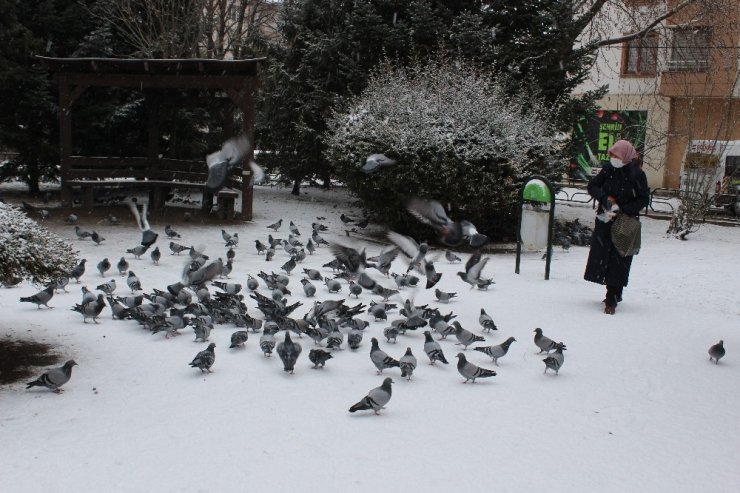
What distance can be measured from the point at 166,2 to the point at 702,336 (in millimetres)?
18930

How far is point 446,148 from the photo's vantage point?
45.0 ft

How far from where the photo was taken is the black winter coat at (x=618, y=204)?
29.6ft

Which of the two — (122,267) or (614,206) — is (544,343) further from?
(122,267)

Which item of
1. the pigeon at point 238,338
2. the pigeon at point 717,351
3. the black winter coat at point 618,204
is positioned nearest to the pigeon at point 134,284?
the pigeon at point 238,338

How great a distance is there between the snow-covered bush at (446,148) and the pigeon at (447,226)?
554 mm

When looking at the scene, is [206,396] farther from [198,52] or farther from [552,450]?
[198,52]

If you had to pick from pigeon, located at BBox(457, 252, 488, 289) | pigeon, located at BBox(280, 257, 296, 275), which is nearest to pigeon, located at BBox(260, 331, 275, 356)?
pigeon, located at BBox(280, 257, 296, 275)

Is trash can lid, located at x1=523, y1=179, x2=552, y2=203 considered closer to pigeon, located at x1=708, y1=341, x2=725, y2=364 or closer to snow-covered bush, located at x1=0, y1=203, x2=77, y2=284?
pigeon, located at x1=708, y1=341, x2=725, y2=364

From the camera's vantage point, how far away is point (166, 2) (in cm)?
2178

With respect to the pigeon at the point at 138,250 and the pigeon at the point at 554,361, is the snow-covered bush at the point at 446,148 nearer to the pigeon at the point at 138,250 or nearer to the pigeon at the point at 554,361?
the pigeon at the point at 138,250

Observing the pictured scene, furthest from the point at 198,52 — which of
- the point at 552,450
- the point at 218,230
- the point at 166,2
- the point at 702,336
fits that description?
the point at 552,450

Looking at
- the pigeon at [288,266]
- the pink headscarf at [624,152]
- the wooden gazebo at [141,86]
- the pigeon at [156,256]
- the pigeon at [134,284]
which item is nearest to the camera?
the pink headscarf at [624,152]

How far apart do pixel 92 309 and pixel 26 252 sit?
2.13 meters

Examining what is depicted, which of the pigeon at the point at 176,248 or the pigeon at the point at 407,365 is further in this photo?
the pigeon at the point at 176,248
